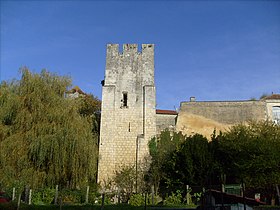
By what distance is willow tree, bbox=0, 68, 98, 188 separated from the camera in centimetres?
1655

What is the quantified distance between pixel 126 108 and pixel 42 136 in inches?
274

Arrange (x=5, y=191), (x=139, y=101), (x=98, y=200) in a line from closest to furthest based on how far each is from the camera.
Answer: (x=5, y=191) < (x=98, y=200) < (x=139, y=101)

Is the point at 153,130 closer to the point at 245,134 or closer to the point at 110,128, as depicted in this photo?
the point at 110,128

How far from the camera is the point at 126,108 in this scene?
22422mm

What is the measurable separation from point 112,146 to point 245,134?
8.52 m

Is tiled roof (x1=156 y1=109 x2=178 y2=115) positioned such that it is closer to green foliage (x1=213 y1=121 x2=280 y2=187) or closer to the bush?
green foliage (x1=213 y1=121 x2=280 y2=187)

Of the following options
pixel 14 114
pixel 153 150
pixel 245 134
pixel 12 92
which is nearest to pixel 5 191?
pixel 14 114

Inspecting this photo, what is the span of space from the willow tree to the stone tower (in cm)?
230

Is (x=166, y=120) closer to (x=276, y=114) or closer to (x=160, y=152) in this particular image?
(x=160, y=152)

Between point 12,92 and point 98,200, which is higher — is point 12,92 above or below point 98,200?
above

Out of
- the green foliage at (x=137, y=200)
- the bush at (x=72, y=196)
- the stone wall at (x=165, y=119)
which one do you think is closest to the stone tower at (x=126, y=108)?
the bush at (x=72, y=196)

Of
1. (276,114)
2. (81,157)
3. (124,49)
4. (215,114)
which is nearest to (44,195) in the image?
(81,157)

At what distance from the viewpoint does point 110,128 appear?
21.7m

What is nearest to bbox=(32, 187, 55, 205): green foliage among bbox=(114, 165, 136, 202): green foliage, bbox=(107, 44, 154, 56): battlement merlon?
bbox=(114, 165, 136, 202): green foliage
